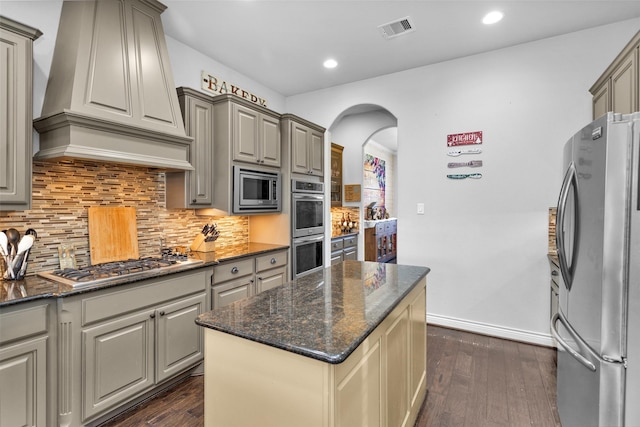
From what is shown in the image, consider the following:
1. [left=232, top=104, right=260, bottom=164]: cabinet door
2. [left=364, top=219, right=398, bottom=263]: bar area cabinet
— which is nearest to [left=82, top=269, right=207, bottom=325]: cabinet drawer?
[left=232, top=104, right=260, bottom=164]: cabinet door

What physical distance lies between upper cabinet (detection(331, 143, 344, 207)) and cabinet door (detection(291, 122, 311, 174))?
4.64ft

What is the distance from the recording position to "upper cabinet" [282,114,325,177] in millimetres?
3684

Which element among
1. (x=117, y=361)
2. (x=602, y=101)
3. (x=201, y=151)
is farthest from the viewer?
(x=201, y=151)

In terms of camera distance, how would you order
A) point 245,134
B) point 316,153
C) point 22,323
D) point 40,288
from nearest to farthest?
point 22,323 → point 40,288 → point 245,134 → point 316,153

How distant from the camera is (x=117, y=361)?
6.51 feet

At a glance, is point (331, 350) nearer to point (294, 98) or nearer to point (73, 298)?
point (73, 298)

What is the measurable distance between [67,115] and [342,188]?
419 cm

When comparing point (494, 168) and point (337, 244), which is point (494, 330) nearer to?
point (494, 168)

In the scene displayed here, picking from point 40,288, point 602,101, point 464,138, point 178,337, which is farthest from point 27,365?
point 602,101

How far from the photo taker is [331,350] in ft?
3.37

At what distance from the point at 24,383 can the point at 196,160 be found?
1.90m

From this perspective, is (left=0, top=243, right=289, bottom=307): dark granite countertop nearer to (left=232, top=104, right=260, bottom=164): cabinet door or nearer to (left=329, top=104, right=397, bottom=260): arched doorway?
(left=232, top=104, right=260, bottom=164): cabinet door

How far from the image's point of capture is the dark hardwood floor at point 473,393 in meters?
2.03

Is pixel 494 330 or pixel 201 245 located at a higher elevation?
pixel 201 245
